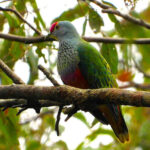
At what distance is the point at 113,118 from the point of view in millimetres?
3432

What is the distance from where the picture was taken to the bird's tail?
11.1 ft

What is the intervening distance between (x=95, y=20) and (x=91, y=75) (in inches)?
21.1

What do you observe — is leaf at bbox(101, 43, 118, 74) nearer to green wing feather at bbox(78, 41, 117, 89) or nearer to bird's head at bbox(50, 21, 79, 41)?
green wing feather at bbox(78, 41, 117, 89)

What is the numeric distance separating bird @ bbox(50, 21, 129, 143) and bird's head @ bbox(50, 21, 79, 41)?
404 millimetres

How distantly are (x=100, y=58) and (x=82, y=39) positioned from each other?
0.43m

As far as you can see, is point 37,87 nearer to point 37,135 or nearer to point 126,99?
point 126,99

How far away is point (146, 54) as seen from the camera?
4.36 m

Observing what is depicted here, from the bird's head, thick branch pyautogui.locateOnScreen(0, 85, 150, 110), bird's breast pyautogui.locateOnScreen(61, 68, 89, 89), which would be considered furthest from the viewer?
the bird's head

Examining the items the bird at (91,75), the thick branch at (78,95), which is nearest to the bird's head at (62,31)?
the bird at (91,75)

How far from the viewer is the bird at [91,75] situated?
3.37m

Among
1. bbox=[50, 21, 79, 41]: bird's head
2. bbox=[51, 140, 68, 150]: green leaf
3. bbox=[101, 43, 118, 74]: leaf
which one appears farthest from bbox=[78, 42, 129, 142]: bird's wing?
bbox=[51, 140, 68, 150]: green leaf

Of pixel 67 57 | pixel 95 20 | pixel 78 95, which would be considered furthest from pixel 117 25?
pixel 78 95

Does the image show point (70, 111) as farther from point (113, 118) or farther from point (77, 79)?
point (113, 118)

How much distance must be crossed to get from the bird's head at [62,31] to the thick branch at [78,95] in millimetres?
1740
